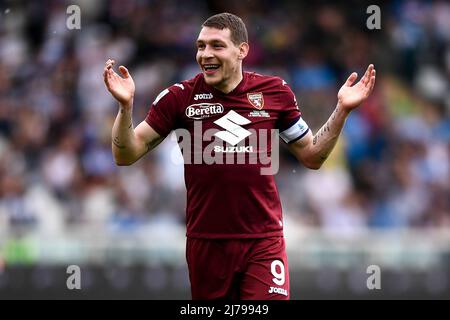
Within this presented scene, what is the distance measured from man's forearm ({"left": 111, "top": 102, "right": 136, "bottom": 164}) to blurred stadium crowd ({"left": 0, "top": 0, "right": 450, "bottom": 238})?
523cm

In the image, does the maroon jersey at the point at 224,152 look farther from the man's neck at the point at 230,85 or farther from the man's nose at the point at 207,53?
the man's nose at the point at 207,53

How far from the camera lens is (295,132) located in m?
8.07

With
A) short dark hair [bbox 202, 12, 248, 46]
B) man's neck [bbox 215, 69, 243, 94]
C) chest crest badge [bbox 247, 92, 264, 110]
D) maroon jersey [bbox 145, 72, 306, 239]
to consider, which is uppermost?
short dark hair [bbox 202, 12, 248, 46]

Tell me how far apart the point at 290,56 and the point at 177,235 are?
409 centimetres

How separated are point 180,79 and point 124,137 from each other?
772 cm

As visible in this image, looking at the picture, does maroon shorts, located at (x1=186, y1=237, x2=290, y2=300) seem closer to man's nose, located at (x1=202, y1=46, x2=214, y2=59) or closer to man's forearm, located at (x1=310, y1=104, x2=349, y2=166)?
man's forearm, located at (x1=310, y1=104, x2=349, y2=166)

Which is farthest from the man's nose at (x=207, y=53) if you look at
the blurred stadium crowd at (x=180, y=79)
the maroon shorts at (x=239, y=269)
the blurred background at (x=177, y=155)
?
the blurred stadium crowd at (x=180, y=79)

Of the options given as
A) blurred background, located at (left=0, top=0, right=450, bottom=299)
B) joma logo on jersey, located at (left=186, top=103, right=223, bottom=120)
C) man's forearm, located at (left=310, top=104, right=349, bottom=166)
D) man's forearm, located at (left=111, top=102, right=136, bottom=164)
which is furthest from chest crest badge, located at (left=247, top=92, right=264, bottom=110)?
blurred background, located at (left=0, top=0, right=450, bottom=299)

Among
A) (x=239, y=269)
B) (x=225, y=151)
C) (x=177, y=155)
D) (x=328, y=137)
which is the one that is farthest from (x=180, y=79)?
(x=239, y=269)

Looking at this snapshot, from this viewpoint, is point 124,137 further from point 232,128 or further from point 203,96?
point 232,128

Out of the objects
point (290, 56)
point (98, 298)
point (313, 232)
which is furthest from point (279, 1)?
point (98, 298)

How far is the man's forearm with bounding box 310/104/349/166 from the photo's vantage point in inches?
312
